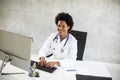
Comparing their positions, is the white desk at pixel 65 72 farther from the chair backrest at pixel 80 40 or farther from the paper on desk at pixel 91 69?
the chair backrest at pixel 80 40

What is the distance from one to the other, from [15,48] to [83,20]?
2028 millimetres

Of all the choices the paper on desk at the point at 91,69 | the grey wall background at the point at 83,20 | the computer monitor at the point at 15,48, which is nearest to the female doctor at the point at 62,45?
the paper on desk at the point at 91,69

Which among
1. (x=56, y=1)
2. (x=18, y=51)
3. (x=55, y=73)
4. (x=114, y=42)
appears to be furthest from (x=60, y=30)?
(x=114, y=42)

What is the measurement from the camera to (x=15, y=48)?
1877mm

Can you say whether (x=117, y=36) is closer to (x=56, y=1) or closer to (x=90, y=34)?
(x=90, y=34)

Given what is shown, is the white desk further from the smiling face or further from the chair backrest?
the smiling face

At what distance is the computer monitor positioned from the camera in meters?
1.80

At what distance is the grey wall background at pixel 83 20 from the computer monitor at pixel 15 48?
6.23 feet

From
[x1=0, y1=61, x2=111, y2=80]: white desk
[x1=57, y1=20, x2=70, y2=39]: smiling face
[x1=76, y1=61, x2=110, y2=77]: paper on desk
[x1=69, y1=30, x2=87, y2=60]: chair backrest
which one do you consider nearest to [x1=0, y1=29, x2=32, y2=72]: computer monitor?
[x1=0, y1=61, x2=111, y2=80]: white desk

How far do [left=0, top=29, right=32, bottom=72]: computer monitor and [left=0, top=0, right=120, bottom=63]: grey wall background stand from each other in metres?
1.90

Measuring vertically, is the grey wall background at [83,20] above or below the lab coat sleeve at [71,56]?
above

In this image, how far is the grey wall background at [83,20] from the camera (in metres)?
3.59

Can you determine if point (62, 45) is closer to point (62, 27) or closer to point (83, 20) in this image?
point (62, 27)

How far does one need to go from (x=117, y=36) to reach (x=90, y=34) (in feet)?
1.60
